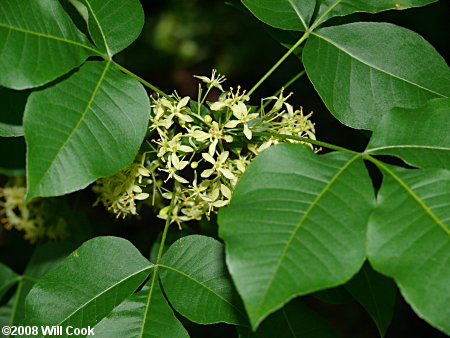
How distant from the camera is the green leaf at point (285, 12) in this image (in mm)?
1652

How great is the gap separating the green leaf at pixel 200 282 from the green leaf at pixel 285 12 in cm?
64

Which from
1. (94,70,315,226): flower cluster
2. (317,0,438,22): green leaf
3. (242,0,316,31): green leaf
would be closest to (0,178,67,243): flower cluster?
(94,70,315,226): flower cluster

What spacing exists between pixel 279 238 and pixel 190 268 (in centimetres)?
51

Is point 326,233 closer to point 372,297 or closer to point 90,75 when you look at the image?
point 372,297

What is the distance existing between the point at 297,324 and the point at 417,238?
697mm

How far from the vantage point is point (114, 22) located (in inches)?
60.5

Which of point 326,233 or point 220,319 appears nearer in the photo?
point 326,233

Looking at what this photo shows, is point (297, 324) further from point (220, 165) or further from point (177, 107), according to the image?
point (177, 107)

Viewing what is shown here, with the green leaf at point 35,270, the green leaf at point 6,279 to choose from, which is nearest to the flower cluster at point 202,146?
the green leaf at point 35,270

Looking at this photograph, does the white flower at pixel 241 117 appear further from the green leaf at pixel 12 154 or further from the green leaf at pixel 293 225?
the green leaf at pixel 12 154

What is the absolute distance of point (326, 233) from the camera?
1.10 metres

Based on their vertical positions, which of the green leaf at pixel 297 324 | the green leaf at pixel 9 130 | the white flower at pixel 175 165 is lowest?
the green leaf at pixel 297 324

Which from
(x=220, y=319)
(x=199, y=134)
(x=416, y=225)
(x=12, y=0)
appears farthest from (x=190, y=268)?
(x=12, y=0)

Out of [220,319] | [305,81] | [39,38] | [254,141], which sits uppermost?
[39,38]
